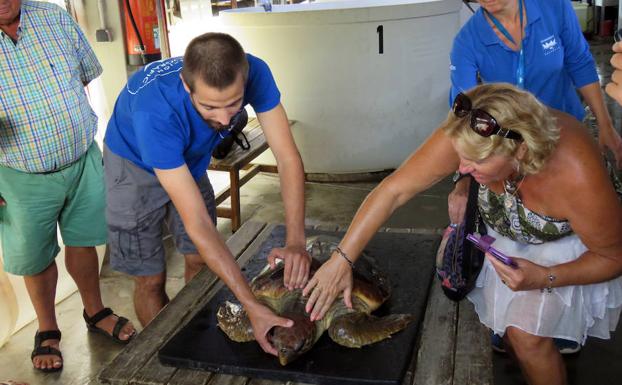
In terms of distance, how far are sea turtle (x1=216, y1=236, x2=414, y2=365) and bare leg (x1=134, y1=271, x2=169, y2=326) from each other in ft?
1.92

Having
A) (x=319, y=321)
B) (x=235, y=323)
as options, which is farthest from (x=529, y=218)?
(x=235, y=323)

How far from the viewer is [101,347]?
3.03 meters

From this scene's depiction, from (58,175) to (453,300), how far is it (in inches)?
68.5

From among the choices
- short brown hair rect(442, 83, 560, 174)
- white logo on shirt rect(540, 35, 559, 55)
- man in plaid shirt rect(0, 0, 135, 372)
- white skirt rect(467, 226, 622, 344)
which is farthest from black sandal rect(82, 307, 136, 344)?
white logo on shirt rect(540, 35, 559, 55)

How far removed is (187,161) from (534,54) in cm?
146

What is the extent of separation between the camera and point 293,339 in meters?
1.81

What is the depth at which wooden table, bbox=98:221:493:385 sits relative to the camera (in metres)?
1.81

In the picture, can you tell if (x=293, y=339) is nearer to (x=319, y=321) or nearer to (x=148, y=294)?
(x=319, y=321)

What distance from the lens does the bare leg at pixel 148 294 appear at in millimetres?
2617

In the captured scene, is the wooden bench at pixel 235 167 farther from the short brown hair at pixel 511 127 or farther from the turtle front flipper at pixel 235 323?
the short brown hair at pixel 511 127

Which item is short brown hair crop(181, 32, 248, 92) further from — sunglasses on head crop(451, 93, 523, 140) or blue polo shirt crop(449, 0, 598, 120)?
blue polo shirt crop(449, 0, 598, 120)

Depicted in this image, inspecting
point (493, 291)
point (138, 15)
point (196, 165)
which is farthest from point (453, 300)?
point (138, 15)

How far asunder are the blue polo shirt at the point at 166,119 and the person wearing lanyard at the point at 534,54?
0.91 metres

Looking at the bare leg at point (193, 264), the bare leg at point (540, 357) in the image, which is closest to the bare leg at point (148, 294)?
the bare leg at point (193, 264)
